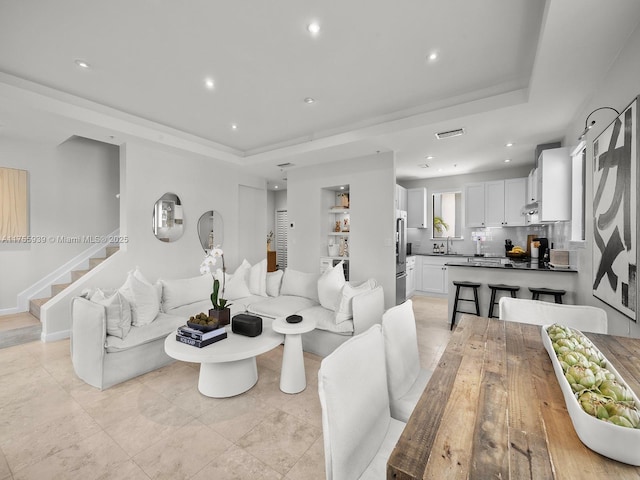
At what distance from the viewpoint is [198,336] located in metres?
2.42

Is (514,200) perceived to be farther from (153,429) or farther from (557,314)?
(153,429)

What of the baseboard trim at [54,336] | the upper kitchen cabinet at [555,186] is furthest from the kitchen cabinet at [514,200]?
the baseboard trim at [54,336]

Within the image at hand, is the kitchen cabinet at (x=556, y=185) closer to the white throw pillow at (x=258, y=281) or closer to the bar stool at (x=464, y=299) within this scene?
the bar stool at (x=464, y=299)

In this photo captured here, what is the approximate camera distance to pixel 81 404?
2365mm

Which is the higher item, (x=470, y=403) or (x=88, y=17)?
(x=88, y=17)

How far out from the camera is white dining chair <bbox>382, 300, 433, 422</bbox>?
4.91ft

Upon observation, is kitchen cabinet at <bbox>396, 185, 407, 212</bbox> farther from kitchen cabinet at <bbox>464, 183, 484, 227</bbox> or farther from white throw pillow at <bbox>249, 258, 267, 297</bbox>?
white throw pillow at <bbox>249, 258, 267, 297</bbox>

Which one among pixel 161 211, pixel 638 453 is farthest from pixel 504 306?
pixel 161 211

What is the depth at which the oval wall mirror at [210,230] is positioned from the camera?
5441mm

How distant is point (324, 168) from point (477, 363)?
186 inches

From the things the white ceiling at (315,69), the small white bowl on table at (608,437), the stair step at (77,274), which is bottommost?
the stair step at (77,274)

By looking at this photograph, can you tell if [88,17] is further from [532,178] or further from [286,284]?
[532,178]

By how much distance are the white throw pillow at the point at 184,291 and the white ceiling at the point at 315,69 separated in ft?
7.20

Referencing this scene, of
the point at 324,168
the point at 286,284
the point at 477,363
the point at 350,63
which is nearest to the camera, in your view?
the point at 477,363
